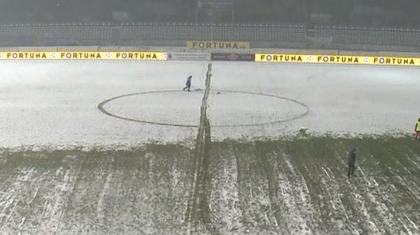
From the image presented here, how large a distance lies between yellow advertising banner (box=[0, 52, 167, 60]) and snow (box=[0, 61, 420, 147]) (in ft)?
11.9

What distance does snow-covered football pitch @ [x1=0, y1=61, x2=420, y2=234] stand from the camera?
736 inches

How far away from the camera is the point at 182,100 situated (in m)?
38.9

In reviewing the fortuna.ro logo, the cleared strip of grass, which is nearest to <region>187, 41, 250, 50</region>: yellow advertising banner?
the fortuna.ro logo

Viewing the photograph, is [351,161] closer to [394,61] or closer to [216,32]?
[394,61]

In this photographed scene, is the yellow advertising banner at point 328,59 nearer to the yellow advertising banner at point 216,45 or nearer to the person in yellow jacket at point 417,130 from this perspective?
the yellow advertising banner at point 216,45

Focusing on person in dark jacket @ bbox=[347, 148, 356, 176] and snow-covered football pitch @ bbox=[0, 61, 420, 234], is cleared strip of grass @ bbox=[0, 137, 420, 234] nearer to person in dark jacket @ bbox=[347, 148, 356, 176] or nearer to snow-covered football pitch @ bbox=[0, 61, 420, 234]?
A: snow-covered football pitch @ bbox=[0, 61, 420, 234]

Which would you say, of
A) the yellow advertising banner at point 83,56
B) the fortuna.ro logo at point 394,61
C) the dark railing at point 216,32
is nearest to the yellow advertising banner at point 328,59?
the fortuna.ro logo at point 394,61

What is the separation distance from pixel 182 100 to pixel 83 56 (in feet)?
93.6

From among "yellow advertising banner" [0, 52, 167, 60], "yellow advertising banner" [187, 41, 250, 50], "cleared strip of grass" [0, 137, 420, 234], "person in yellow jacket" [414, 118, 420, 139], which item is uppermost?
"yellow advertising banner" [187, 41, 250, 50]

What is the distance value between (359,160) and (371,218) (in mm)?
6679

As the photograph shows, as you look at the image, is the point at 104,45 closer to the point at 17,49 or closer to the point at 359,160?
the point at 17,49

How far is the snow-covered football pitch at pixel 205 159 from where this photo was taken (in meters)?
18.7

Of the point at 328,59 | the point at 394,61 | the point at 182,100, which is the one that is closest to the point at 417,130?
the point at 182,100

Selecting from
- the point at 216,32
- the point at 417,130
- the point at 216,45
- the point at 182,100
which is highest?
the point at 216,32
